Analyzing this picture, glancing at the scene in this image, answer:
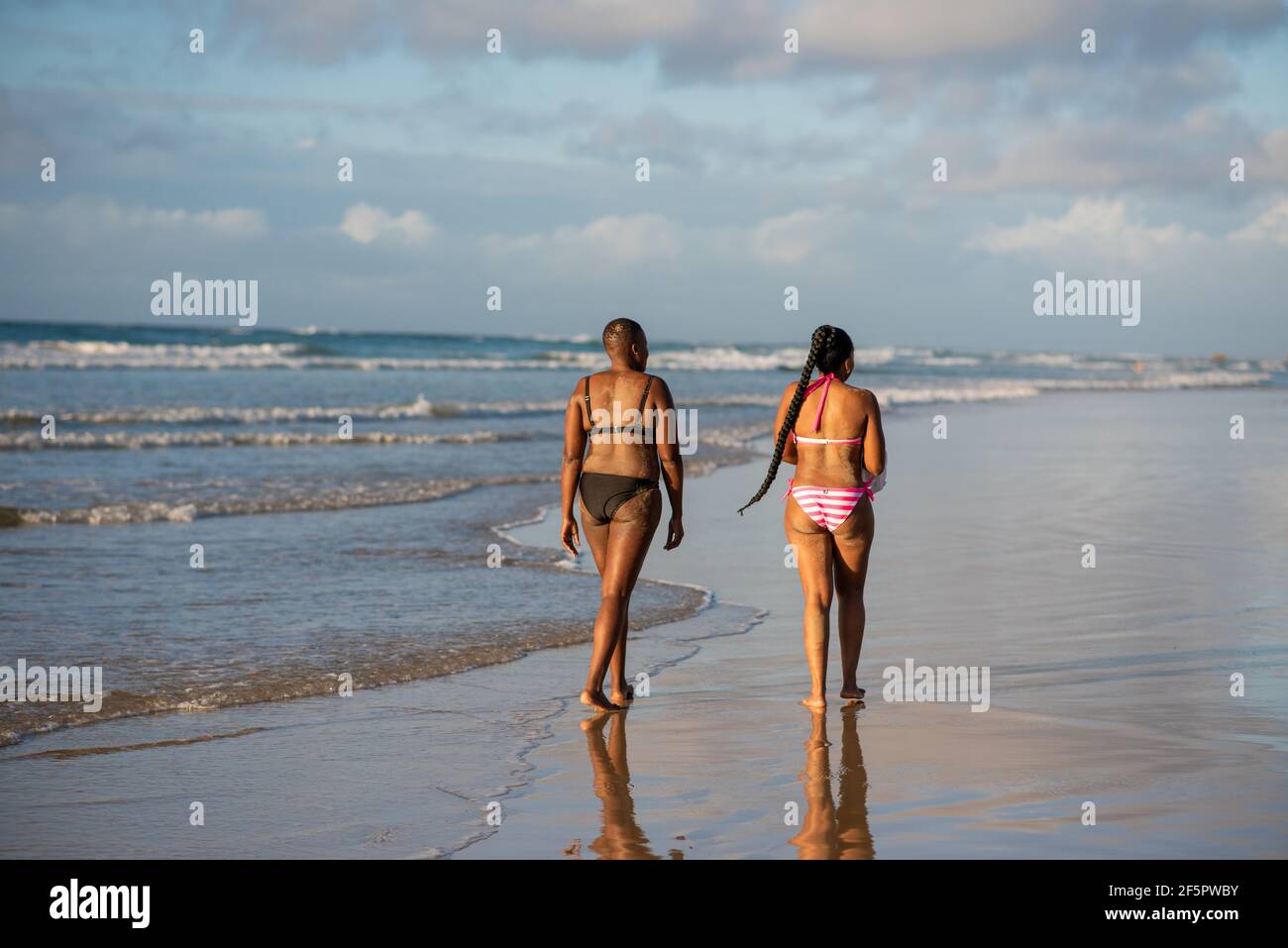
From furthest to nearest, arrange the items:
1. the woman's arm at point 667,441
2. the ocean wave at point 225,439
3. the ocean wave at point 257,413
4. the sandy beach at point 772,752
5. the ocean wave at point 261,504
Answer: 1. the ocean wave at point 257,413
2. the ocean wave at point 225,439
3. the ocean wave at point 261,504
4. the woman's arm at point 667,441
5. the sandy beach at point 772,752

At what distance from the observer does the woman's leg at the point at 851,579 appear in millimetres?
6176

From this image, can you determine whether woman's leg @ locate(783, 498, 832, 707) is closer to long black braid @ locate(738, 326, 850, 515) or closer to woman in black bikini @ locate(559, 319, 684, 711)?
long black braid @ locate(738, 326, 850, 515)

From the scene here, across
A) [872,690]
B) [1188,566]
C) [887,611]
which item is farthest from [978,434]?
[872,690]

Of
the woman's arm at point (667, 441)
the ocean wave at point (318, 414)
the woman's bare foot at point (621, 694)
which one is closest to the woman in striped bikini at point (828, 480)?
the woman's arm at point (667, 441)

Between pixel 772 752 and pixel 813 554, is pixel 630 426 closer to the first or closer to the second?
pixel 813 554

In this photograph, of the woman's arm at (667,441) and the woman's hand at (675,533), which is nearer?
the woman's arm at (667,441)

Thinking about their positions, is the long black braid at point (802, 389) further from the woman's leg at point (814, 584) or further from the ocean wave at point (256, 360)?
the ocean wave at point (256, 360)

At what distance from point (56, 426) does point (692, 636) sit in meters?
17.7

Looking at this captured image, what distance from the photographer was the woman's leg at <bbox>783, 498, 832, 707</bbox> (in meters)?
6.09

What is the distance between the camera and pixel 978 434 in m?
23.6

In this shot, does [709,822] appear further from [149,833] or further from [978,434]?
[978,434]

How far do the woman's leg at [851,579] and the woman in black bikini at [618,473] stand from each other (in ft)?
2.66
